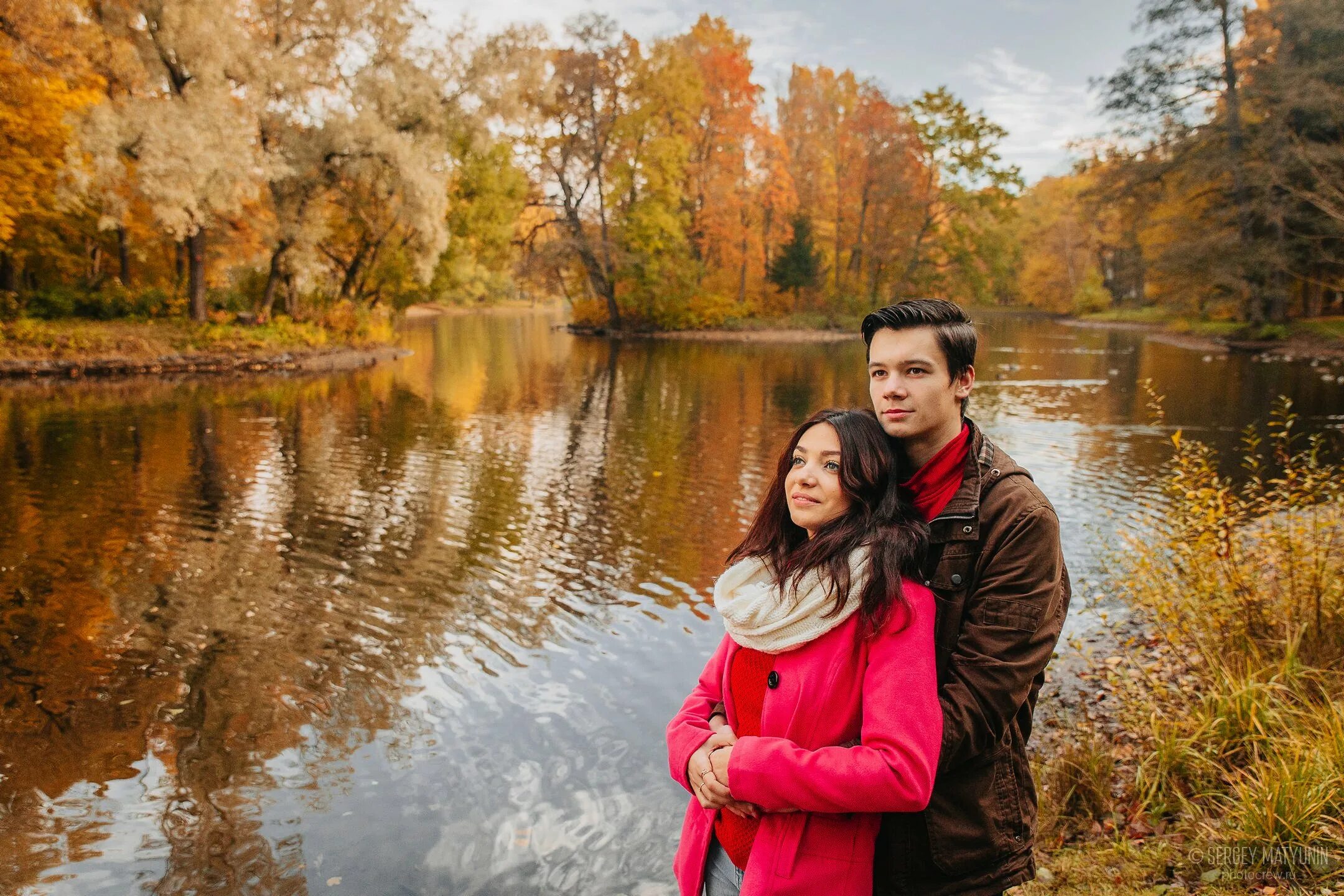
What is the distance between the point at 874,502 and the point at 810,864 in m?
0.81

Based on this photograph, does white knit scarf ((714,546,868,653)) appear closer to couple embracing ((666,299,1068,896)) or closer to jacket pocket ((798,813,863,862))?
couple embracing ((666,299,1068,896))

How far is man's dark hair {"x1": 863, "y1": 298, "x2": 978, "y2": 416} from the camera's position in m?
1.93

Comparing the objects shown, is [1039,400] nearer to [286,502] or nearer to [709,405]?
[709,405]

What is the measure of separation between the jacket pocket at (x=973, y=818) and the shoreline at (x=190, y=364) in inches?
956

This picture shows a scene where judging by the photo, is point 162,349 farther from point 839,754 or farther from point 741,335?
point 741,335

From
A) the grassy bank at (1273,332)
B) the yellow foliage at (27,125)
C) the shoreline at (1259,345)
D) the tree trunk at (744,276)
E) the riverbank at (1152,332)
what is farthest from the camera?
the tree trunk at (744,276)

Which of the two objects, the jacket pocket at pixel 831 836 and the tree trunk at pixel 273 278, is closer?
the jacket pocket at pixel 831 836

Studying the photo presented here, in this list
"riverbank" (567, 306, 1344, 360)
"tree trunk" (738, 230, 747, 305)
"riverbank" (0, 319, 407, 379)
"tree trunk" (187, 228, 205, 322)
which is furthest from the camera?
"tree trunk" (738, 230, 747, 305)

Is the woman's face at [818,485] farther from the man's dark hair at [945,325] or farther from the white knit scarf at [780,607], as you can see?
the man's dark hair at [945,325]

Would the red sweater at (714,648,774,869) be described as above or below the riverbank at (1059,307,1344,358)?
below

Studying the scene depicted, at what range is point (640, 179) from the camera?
4166cm

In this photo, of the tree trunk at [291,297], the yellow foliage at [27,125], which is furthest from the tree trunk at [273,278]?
the yellow foliage at [27,125]

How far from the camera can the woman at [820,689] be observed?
5.68 ft

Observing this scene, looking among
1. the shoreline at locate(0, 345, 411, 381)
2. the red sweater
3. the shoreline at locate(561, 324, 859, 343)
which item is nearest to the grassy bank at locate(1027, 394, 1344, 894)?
the red sweater
